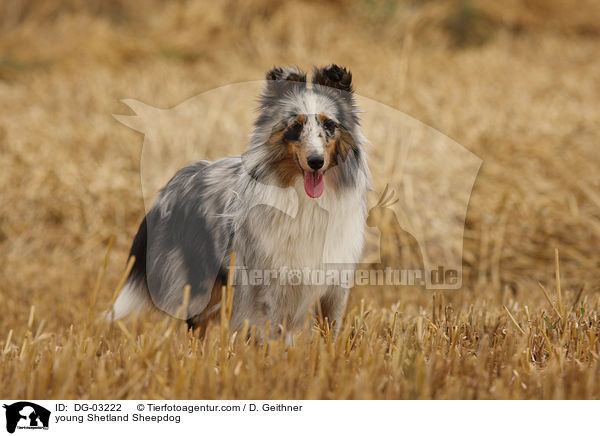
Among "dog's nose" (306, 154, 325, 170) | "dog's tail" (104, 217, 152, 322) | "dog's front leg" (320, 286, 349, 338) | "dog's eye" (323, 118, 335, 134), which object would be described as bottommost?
"dog's front leg" (320, 286, 349, 338)

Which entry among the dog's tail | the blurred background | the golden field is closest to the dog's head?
the golden field

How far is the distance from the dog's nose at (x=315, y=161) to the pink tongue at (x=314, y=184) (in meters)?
0.04

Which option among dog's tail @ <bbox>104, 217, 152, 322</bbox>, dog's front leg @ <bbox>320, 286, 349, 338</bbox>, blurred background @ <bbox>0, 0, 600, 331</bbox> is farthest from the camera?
blurred background @ <bbox>0, 0, 600, 331</bbox>

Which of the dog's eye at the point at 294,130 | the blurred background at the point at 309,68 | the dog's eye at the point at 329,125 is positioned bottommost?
the dog's eye at the point at 294,130

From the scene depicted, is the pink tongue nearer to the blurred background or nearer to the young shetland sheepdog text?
the young shetland sheepdog text

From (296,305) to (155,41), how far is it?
7587 mm

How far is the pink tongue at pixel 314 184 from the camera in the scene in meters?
1.82

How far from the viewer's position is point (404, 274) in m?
3.51

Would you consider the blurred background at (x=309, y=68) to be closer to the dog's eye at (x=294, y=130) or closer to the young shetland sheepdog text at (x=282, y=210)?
the young shetland sheepdog text at (x=282, y=210)

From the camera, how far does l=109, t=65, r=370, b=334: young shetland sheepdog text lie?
184cm

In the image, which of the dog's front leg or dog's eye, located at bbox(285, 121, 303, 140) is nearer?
A: dog's eye, located at bbox(285, 121, 303, 140)

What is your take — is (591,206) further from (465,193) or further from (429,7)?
(429,7)

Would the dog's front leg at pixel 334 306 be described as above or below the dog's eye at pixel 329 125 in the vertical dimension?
below

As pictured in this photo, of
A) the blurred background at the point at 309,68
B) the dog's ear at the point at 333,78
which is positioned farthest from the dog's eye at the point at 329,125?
the blurred background at the point at 309,68
